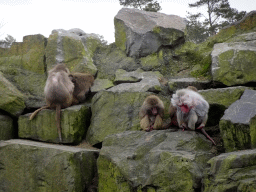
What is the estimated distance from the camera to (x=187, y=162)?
4.27 m

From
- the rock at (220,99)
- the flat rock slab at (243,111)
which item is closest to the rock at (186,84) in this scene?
the rock at (220,99)

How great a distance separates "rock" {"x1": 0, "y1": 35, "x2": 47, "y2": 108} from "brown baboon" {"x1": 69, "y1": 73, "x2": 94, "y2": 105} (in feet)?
4.83

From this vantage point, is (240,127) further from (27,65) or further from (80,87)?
(27,65)

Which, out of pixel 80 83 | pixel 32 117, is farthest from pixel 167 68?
pixel 32 117

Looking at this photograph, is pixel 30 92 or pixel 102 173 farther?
pixel 30 92

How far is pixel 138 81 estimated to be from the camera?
8.38 meters

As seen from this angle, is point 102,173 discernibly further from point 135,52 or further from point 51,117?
point 135,52

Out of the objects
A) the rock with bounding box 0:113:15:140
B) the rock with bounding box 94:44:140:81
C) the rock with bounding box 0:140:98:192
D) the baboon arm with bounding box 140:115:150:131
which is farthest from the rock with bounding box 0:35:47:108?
the baboon arm with bounding box 140:115:150:131

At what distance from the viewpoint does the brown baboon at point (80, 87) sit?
809 centimetres

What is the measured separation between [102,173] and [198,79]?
4.09 metres

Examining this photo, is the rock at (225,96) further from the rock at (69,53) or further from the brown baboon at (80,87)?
the rock at (69,53)

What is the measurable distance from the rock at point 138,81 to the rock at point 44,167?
2.17 m

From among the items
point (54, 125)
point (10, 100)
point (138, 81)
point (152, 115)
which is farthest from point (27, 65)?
point (152, 115)

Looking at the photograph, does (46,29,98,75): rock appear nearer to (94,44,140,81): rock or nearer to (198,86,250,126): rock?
(94,44,140,81): rock
